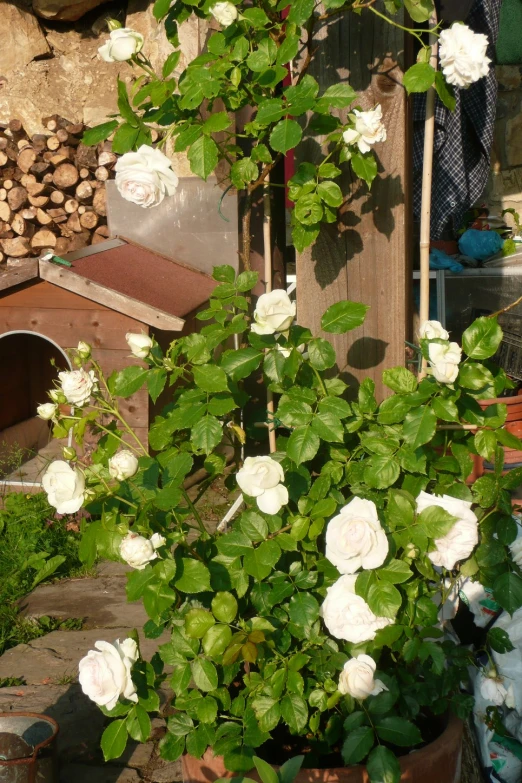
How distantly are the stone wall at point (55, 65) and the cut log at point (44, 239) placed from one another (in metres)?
1.04

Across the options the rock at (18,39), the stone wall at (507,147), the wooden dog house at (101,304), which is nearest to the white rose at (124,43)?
the wooden dog house at (101,304)

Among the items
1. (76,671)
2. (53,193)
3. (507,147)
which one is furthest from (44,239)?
(76,671)

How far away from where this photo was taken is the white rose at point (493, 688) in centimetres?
198

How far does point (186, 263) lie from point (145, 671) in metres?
3.42

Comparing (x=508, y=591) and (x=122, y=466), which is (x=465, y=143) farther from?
(x=122, y=466)

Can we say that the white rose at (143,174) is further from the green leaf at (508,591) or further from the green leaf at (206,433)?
the green leaf at (508,591)

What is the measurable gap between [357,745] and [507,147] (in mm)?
5111

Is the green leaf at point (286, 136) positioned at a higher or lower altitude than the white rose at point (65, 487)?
higher

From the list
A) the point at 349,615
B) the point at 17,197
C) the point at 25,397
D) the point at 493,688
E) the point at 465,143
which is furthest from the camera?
the point at 17,197

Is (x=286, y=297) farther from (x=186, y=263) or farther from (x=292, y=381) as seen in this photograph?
(x=186, y=263)

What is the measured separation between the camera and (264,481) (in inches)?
56.9

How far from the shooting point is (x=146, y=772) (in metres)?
2.31

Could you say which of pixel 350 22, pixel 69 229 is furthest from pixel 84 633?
pixel 69 229

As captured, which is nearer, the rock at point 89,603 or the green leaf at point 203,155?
the green leaf at point 203,155
